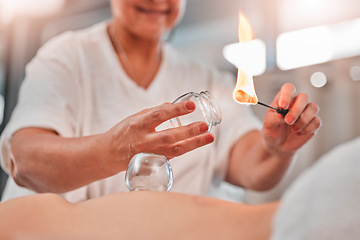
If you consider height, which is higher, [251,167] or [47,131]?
[47,131]

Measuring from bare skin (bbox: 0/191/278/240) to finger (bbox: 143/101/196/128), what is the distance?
0.15 m

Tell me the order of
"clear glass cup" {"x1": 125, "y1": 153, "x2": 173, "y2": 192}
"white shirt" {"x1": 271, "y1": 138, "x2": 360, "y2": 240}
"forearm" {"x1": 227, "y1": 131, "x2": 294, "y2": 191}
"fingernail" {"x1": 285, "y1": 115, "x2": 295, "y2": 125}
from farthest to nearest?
"forearm" {"x1": 227, "y1": 131, "x2": 294, "y2": 191}, "fingernail" {"x1": 285, "y1": 115, "x2": 295, "y2": 125}, "clear glass cup" {"x1": 125, "y1": 153, "x2": 173, "y2": 192}, "white shirt" {"x1": 271, "y1": 138, "x2": 360, "y2": 240}

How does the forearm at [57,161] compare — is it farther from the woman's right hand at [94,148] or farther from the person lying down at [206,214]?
the person lying down at [206,214]

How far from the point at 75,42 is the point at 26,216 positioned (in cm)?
63

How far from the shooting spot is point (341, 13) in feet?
6.20

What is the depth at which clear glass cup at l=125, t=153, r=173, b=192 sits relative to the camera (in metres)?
0.50

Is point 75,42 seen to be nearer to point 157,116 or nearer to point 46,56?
point 46,56

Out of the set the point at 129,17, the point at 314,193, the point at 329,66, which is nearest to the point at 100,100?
the point at 129,17

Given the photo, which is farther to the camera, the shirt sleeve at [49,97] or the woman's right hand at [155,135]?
the shirt sleeve at [49,97]

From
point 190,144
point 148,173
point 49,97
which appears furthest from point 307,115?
point 49,97

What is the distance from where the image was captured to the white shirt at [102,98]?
0.83 metres

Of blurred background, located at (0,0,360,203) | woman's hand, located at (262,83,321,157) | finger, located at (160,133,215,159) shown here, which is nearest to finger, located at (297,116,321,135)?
woman's hand, located at (262,83,321,157)

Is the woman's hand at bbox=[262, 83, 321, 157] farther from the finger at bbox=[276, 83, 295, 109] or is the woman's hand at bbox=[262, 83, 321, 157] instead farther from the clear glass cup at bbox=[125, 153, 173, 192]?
the clear glass cup at bbox=[125, 153, 173, 192]

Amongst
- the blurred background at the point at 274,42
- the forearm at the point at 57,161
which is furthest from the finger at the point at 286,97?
the blurred background at the point at 274,42
